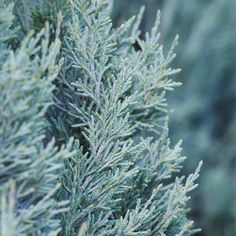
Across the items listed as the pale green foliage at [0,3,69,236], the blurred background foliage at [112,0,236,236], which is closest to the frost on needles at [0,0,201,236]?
the pale green foliage at [0,3,69,236]

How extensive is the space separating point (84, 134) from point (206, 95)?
420 cm

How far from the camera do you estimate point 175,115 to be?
5586 mm

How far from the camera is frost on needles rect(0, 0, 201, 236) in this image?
1.51 meters

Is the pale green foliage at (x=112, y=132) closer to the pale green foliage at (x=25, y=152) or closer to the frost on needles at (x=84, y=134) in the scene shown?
the frost on needles at (x=84, y=134)

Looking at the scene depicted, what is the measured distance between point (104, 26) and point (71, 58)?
0.55 ft

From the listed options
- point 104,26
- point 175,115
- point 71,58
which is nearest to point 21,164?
point 71,58

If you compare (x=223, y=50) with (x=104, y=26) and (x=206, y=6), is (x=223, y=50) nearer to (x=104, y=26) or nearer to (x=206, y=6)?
(x=206, y=6)

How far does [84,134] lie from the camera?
181cm

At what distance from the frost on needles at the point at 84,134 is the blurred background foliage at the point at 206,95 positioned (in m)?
3.35

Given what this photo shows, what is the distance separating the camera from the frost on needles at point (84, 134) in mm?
1507

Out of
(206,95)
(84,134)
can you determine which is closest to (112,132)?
(84,134)

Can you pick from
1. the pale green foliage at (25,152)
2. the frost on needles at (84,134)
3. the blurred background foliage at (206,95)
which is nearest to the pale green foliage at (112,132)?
the frost on needles at (84,134)

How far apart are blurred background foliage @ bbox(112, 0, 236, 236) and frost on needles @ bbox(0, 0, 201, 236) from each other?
3.35 m

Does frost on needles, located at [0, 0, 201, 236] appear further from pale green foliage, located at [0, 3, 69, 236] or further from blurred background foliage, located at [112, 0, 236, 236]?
blurred background foliage, located at [112, 0, 236, 236]
